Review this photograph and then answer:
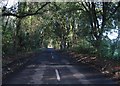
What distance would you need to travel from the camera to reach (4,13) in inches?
1006

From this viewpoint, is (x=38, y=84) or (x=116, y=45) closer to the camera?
(x=38, y=84)

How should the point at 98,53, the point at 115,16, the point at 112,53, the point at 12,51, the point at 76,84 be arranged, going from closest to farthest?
the point at 76,84 → the point at 112,53 → the point at 98,53 → the point at 115,16 → the point at 12,51

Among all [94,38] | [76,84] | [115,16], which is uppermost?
[115,16]

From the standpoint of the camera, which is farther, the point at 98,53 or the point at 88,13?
the point at 88,13

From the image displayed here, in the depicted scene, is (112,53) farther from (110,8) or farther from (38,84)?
(38,84)

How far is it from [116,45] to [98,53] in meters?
3.95

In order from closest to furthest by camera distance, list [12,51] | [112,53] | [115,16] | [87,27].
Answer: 1. [112,53]
2. [115,16]
3. [12,51]
4. [87,27]

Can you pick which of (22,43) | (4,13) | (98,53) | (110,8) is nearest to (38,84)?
(4,13)

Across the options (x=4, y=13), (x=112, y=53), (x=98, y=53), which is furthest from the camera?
(x=98, y=53)

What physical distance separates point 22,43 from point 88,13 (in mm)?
14090

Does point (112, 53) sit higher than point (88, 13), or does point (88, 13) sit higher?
point (88, 13)

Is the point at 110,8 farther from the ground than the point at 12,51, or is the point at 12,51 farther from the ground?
the point at 110,8

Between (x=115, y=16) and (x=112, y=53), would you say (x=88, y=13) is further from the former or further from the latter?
(x=112, y=53)

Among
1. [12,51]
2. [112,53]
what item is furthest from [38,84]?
[12,51]
